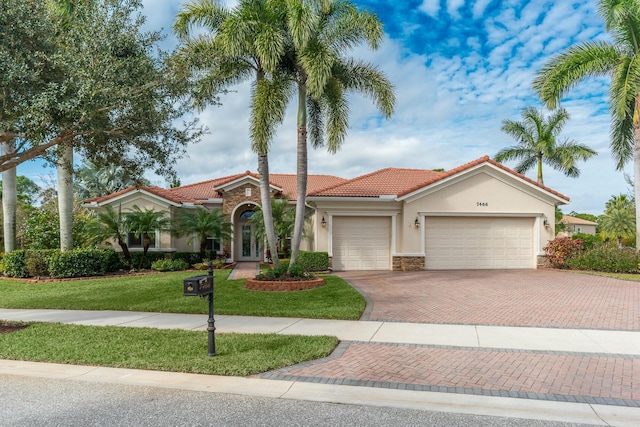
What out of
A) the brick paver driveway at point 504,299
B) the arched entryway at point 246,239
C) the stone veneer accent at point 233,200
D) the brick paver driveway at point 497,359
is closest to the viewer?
the brick paver driveway at point 497,359

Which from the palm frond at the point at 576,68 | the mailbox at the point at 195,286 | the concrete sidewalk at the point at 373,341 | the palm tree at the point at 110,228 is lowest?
the concrete sidewalk at the point at 373,341

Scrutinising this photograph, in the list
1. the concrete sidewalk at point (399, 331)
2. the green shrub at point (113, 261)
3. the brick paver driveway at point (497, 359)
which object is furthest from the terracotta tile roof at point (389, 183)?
the concrete sidewalk at point (399, 331)

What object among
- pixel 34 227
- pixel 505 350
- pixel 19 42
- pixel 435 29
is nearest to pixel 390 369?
pixel 505 350

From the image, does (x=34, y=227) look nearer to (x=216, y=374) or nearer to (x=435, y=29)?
(x=216, y=374)

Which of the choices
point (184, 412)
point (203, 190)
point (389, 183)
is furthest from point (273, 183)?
point (184, 412)

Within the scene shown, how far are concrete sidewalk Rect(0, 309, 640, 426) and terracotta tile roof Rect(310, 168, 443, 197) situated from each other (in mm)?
9944

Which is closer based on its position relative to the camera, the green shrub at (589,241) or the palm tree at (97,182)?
the green shrub at (589,241)

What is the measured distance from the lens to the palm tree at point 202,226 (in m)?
19.4

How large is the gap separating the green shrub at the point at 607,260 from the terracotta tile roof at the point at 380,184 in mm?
7054

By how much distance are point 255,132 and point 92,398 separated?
8.90 m

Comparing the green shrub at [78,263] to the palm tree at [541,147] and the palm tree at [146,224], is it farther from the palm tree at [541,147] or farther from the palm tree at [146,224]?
the palm tree at [541,147]

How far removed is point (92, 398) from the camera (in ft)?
15.4

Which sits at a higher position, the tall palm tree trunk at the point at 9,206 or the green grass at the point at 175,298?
the tall palm tree trunk at the point at 9,206

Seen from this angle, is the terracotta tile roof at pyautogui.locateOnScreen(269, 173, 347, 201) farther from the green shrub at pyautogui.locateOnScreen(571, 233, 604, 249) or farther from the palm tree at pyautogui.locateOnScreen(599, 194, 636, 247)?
the palm tree at pyautogui.locateOnScreen(599, 194, 636, 247)
